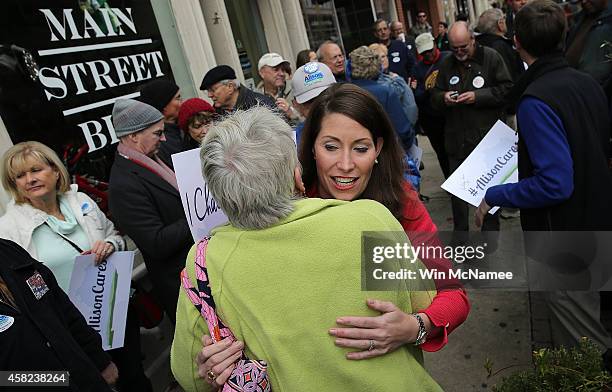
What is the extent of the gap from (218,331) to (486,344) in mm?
2315

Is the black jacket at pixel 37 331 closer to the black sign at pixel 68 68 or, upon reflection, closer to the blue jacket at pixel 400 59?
the black sign at pixel 68 68

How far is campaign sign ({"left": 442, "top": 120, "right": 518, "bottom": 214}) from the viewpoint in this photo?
259 centimetres

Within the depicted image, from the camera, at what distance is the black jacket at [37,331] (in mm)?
1580

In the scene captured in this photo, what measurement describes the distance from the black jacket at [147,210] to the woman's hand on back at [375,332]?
1.58m

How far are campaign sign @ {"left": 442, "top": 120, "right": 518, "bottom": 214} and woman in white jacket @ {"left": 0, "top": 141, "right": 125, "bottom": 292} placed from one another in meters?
2.13

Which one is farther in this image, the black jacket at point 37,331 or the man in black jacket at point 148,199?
the man in black jacket at point 148,199

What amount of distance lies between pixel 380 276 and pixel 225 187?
1.45 feet

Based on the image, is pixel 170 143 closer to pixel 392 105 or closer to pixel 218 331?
pixel 392 105

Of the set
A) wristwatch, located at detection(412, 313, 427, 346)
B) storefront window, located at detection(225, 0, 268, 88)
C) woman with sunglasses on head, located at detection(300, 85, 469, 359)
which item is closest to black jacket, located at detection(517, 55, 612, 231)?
woman with sunglasses on head, located at detection(300, 85, 469, 359)

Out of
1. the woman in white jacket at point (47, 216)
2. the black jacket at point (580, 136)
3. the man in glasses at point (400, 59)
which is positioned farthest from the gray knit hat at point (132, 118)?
the man in glasses at point (400, 59)

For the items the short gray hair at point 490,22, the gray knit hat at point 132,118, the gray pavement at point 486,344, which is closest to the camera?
the gray knit hat at point 132,118

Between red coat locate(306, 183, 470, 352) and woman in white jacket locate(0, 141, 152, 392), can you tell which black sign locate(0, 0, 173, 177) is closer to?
woman in white jacket locate(0, 141, 152, 392)

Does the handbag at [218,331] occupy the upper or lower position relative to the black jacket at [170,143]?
lower

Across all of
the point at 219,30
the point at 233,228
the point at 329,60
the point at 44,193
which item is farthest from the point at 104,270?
the point at 219,30
